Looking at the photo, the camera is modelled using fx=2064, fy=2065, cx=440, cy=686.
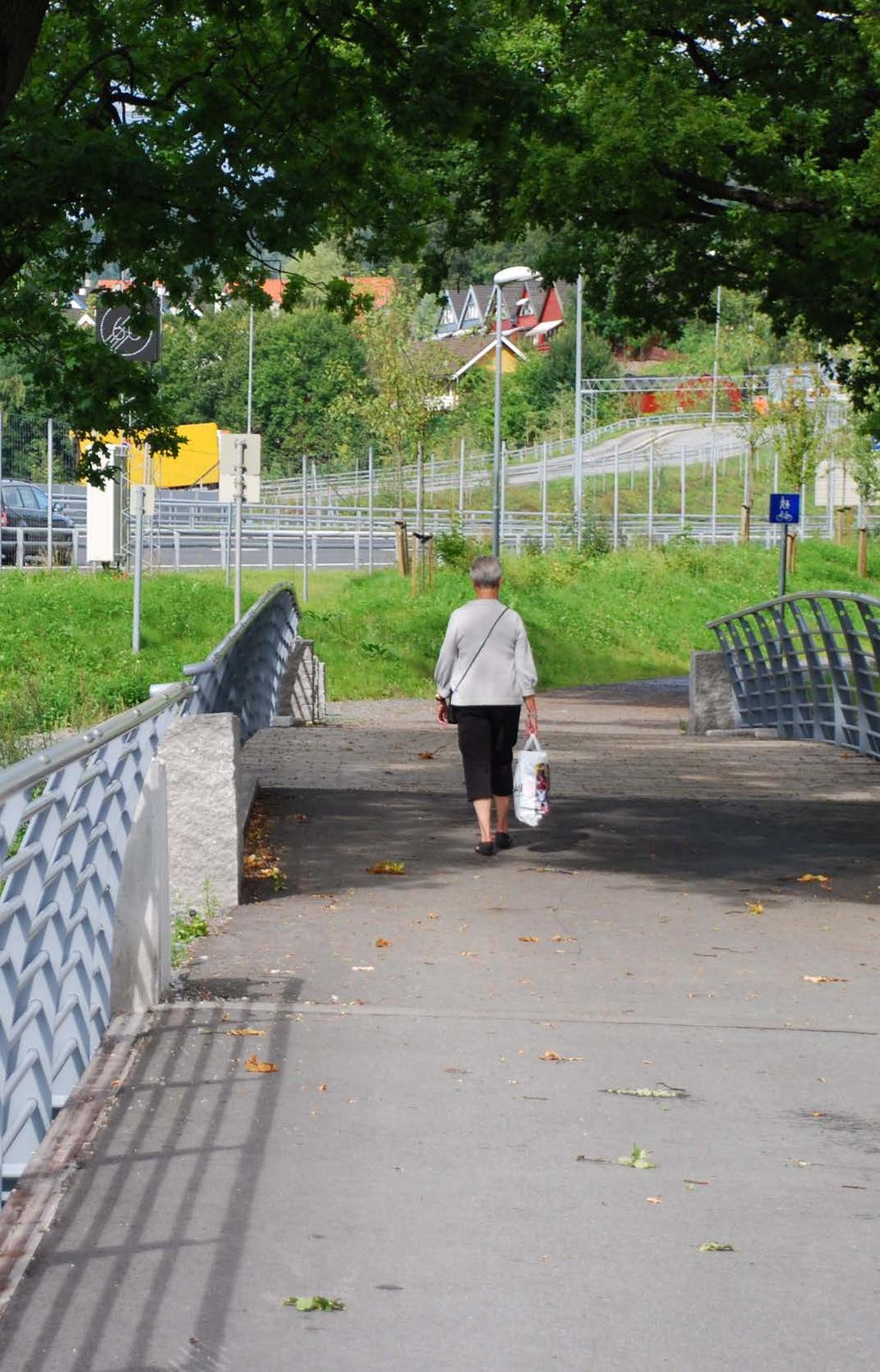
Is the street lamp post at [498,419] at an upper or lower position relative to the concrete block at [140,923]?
upper

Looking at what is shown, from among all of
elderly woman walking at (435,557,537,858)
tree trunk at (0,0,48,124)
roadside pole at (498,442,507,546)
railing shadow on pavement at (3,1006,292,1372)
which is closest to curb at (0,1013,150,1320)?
railing shadow on pavement at (3,1006,292,1372)

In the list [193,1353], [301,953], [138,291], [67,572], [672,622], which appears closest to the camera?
[193,1353]

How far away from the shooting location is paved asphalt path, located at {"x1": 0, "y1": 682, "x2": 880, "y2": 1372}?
4.00 meters

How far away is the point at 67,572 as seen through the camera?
35812 millimetres

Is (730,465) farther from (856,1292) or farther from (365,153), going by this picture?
(856,1292)

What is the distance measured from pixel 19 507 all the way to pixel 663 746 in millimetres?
26963

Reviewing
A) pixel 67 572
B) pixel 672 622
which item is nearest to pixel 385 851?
pixel 67 572

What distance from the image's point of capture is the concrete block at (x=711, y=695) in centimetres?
2180

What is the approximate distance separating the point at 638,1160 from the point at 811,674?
14.9 m

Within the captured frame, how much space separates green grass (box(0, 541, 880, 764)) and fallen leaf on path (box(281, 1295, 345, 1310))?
43.5ft

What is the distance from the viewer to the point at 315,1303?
4094 mm

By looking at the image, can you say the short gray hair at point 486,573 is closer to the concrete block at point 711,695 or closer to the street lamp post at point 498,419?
the concrete block at point 711,695


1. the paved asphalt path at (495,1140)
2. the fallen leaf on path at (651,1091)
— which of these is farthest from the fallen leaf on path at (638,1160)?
the fallen leaf on path at (651,1091)

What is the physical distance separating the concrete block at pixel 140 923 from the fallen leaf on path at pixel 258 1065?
2.59 feet
